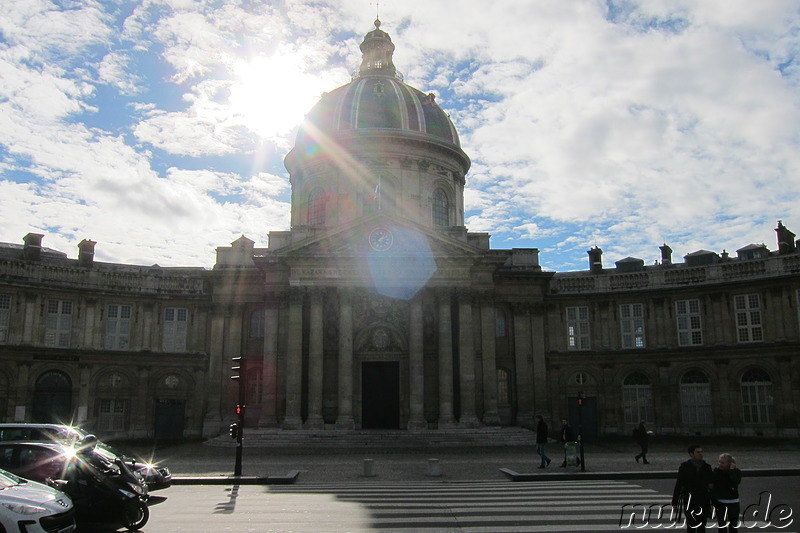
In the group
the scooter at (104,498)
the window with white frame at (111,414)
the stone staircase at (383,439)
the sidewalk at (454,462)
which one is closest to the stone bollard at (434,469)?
the sidewalk at (454,462)

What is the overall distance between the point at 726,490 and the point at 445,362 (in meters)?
28.3

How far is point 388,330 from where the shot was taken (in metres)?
42.1

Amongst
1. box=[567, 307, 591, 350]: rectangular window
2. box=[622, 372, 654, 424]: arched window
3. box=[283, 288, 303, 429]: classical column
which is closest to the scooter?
box=[283, 288, 303, 429]: classical column

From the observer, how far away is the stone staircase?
36.6 metres

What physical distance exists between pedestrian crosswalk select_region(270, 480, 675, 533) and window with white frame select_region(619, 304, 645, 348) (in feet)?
83.6

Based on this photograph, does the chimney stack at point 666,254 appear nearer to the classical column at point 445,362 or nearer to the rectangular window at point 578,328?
the rectangular window at point 578,328

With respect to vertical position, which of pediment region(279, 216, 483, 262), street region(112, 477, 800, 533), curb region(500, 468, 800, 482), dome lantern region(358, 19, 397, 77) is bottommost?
street region(112, 477, 800, 533)

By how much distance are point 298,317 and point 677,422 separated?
77.9 ft

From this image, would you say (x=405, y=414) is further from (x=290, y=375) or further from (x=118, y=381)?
(x=118, y=381)

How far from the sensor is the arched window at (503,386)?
146 ft

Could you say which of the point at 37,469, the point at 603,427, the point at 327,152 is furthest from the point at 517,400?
the point at 37,469

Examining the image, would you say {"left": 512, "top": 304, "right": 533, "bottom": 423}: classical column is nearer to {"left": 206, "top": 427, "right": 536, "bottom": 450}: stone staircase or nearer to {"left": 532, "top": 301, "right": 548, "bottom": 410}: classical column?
{"left": 532, "top": 301, "right": 548, "bottom": 410}: classical column

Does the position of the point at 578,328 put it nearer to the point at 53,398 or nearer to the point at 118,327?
the point at 118,327

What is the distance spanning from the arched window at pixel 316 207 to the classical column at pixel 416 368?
11967 mm
